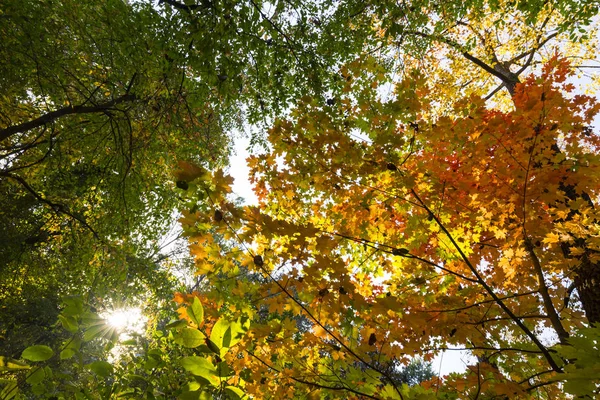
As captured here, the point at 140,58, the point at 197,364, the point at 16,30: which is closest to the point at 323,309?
the point at 197,364

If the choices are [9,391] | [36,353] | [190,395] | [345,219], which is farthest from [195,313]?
[345,219]

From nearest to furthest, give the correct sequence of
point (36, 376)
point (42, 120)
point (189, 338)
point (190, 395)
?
point (190, 395)
point (189, 338)
point (36, 376)
point (42, 120)

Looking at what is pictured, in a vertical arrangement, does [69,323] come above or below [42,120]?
below

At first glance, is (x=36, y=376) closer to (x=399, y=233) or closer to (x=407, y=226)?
(x=407, y=226)

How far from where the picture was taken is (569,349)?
49.7 inches

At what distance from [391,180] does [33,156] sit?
6311 mm

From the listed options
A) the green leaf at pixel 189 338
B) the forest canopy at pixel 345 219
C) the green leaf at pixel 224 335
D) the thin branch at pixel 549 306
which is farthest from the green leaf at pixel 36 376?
the thin branch at pixel 549 306

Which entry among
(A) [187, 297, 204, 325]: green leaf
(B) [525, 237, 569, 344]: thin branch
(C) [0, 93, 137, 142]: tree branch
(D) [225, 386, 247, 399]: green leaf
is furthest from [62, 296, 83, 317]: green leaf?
(B) [525, 237, 569, 344]: thin branch

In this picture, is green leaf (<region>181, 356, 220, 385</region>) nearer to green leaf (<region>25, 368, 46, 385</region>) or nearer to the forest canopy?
the forest canopy

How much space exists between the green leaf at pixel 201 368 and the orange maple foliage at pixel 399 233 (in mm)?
849

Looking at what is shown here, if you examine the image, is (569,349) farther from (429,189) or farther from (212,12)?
(212,12)

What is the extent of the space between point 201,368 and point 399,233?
2.69m

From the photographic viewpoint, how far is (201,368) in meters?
0.84

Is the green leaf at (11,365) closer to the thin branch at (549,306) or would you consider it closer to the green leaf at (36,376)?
the green leaf at (36,376)
